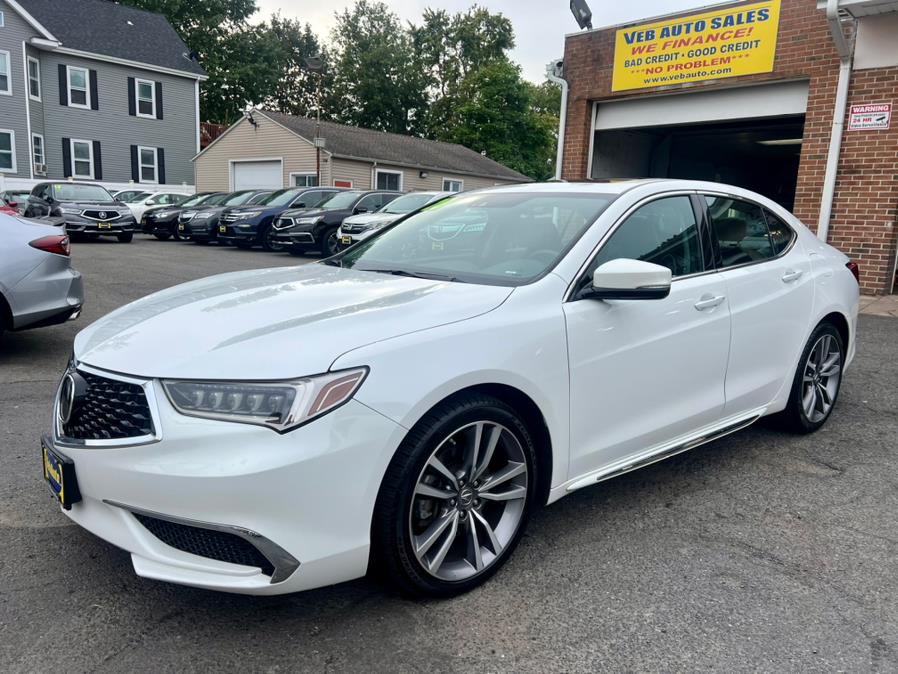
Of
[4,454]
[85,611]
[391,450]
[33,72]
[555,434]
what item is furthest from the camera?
[33,72]

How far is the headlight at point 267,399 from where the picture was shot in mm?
2209

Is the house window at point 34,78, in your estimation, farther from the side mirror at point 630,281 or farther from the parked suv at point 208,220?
the side mirror at point 630,281

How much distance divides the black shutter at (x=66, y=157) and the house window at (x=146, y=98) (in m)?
3.46

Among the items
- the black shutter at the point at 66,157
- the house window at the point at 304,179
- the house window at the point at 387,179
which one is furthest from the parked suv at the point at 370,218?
the black shutter at the point at 66,157

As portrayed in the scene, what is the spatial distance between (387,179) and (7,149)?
14.6 m

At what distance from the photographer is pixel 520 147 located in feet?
162

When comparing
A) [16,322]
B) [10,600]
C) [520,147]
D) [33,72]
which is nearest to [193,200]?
[33,72]

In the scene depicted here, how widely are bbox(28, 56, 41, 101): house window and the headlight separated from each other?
104 feet

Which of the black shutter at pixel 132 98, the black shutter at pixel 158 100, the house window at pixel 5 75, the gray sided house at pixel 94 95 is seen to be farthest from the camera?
the black shutter at pixel 158 100

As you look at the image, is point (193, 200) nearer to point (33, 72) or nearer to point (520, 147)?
point (33, 72)

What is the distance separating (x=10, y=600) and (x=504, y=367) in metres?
1.96

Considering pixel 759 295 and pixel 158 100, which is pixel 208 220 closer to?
pixel 759 295

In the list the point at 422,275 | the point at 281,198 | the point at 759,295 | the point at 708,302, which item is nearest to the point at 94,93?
the point at 281,198

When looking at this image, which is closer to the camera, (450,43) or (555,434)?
(555,434)
